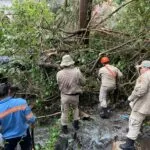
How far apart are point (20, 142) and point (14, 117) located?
0.65 meters

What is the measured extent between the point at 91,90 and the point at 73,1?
149 inches

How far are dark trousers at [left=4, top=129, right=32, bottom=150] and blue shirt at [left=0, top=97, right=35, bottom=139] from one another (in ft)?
0.39

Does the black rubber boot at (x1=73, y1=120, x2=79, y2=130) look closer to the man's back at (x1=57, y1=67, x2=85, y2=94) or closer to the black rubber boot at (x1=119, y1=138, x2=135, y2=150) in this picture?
the man's back at (x1=57, y1=67, x2=85, y2=94)

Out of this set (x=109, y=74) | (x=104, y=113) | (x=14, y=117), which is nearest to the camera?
(x=14, y=117)

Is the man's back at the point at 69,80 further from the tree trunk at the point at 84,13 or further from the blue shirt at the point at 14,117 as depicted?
the tree trunk at the point at 84,13

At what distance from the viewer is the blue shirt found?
606cm

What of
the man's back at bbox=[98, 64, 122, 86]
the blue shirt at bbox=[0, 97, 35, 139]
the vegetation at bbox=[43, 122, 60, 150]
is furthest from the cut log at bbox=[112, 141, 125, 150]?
the blue shirt at bbox=[0, 97, 35, 139]

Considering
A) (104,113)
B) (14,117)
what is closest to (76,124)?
(104,113)

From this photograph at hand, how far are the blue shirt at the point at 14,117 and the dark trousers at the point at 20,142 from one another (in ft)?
0.39

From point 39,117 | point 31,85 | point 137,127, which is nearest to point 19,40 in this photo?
point 31,85

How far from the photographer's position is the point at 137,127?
24.0 feet

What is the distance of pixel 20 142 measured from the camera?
21.7 feet

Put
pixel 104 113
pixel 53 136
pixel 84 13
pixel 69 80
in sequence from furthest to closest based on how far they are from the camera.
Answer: pixel 84 13
pixel 104 113
pixel 53 136
pixel 69 80

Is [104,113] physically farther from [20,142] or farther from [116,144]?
[20,142]
